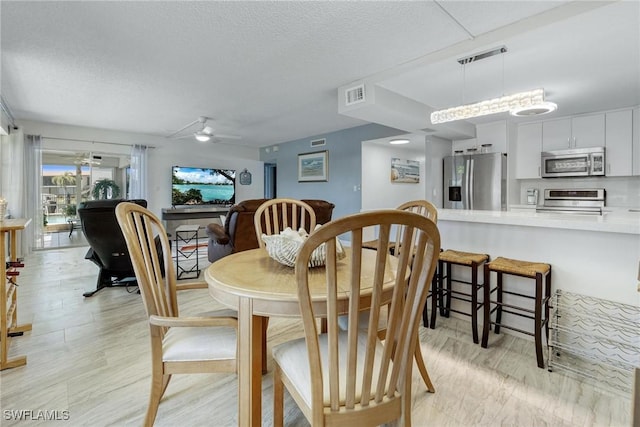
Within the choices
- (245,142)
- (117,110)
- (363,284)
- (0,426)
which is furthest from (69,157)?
(363,284)

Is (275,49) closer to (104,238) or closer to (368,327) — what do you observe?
(104,238)

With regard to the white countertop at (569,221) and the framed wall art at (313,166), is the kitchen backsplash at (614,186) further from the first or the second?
the framed wall art at (313,166)

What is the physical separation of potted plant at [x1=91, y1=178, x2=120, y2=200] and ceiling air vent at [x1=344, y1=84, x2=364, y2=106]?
5566 mm

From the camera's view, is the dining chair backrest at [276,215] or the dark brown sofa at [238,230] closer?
the dining chair backrest at [276,215]

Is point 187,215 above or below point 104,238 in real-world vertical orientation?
above

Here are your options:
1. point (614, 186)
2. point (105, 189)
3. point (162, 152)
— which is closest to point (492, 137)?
point (614, 186)

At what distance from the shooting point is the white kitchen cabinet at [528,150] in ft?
15.7

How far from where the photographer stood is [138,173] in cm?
650

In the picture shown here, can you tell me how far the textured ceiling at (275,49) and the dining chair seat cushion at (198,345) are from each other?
81.6 inches

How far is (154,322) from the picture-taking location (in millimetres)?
1136

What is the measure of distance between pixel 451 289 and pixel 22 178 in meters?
6.86

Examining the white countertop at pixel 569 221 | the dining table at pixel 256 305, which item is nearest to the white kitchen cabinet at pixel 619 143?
the white countertop at pixel 569 221

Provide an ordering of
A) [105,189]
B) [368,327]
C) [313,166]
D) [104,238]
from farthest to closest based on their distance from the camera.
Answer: [313,166], [105,189], [104,238], [368,327]

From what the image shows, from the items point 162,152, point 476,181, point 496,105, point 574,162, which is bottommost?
point 476,181
